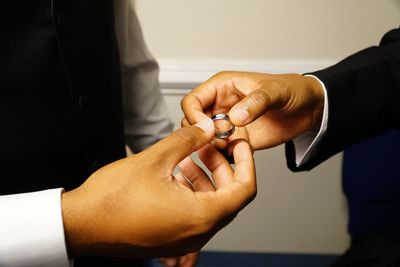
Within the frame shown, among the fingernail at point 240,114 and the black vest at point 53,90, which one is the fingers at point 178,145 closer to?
the fingernail at point 240,114

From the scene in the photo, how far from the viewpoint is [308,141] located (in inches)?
Answer: 29.0

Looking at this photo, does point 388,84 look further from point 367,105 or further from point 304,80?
point 304,80

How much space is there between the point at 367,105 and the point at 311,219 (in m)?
0.76

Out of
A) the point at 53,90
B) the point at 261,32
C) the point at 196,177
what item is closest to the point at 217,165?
the point at 196,177

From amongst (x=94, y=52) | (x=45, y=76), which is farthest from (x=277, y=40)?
(x=45, y=76)

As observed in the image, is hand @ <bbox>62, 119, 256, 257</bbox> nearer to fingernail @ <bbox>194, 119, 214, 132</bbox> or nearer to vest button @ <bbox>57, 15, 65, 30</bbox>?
fingernail @ <bbox>194, 119, 214, 132</bbox>

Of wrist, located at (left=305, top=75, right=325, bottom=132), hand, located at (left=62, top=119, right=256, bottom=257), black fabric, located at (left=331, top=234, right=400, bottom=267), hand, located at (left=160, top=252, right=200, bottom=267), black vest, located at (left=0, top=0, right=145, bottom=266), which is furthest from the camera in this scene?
black fabric, located at (left=331, top=234, right=400, bottom=267)

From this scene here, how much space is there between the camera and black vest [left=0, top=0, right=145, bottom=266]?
0.53 m

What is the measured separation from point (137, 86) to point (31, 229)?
50 centimetres

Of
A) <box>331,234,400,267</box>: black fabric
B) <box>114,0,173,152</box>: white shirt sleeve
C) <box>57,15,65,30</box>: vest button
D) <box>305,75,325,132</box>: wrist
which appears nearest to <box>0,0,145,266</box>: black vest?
<box>57,15,65,30</box>: vest button

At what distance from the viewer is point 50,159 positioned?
608 millimetres

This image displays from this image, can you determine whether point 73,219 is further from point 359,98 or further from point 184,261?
point 359,98

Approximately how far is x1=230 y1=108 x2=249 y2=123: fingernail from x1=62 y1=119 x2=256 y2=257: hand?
0.11 meters

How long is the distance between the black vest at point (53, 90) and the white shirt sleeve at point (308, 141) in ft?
1.26
